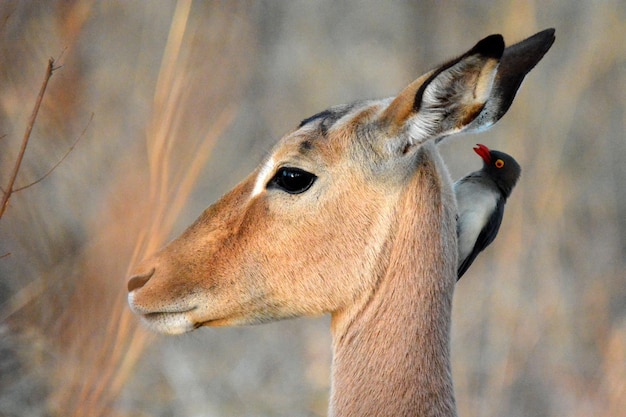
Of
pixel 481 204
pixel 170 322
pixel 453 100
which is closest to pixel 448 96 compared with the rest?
pixel 453 100

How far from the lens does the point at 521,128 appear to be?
18.4 ft

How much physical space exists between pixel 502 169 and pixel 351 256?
92cm

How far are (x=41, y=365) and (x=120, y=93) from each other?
1716 mm

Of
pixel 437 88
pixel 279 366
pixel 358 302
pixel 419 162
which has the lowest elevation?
pixel 279 366

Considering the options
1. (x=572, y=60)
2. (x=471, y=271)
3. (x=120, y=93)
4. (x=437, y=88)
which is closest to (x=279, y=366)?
(x=471, y=271)

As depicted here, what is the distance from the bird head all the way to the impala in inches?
22.6

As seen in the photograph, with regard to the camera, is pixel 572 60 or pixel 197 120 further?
pixel 572 60

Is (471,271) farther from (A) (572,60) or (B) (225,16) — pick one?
(B) (225,16)

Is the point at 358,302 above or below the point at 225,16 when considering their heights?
below

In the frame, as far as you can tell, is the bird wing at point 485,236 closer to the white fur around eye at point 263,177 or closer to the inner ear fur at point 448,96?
the inner ear fur at point 448,96

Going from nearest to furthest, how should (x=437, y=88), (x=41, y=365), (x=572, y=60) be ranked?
(x=437, y=88) < (x=41, y=365) < (x=572, y=60)

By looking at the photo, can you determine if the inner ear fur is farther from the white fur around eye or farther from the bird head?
the bird head

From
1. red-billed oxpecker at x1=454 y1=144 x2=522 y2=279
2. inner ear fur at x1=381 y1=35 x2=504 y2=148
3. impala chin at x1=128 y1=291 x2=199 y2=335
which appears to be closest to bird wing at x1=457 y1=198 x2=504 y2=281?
red-billed oxpecker at x1=454 y1=144 x2=522 y2=279

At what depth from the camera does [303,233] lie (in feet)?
8.25
